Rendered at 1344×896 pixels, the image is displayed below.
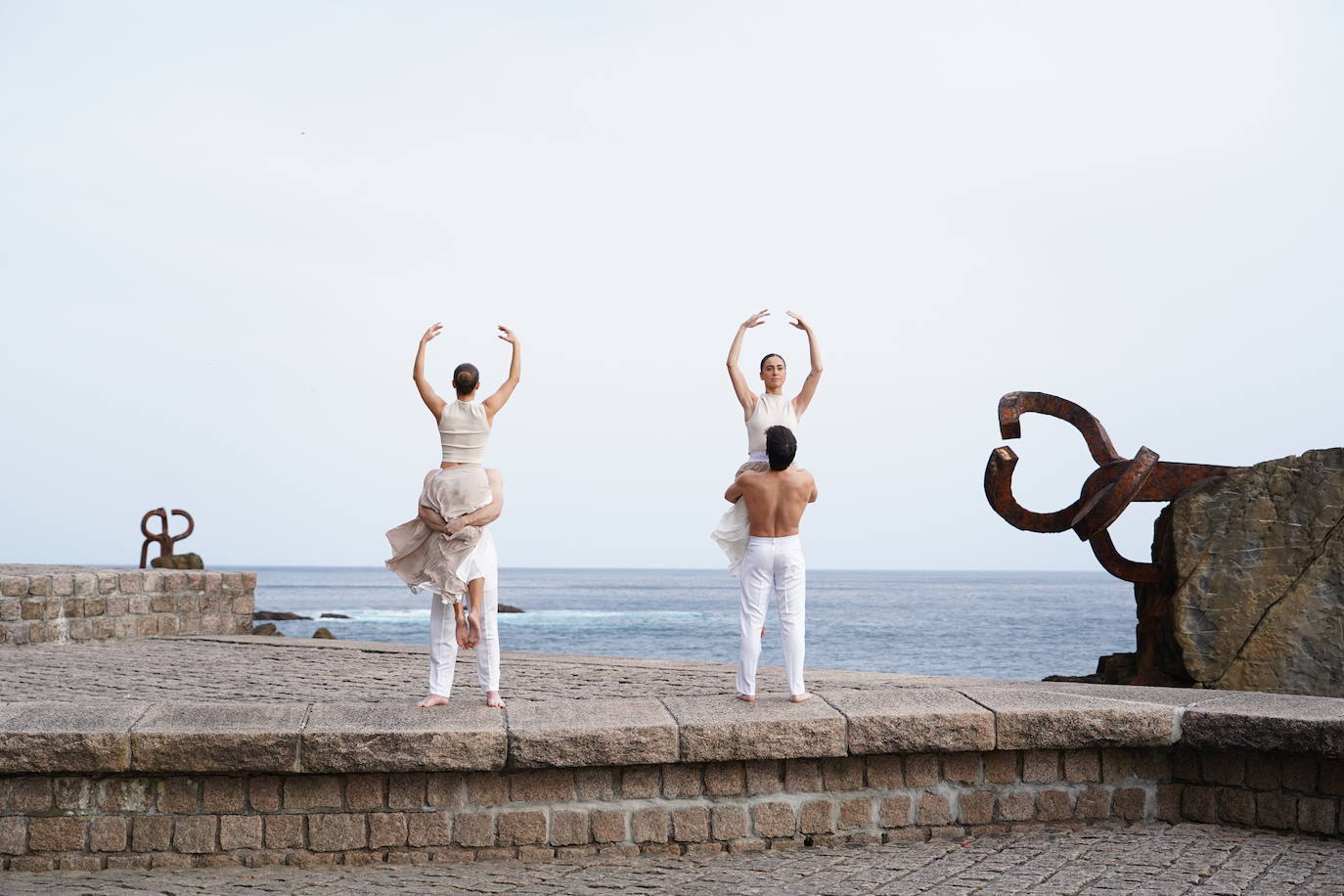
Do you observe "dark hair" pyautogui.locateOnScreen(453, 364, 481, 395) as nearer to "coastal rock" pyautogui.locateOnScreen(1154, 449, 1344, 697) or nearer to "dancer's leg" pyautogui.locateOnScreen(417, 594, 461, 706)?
"dancer's leg" pyautogui.locateOnScreen(417, 594, 461, 706)

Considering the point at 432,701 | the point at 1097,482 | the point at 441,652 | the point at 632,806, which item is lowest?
the point at 632,806

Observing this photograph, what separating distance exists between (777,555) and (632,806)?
4.74 ft

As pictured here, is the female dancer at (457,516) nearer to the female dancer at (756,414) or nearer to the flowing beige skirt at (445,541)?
the flowing beige skirt at (445,541)

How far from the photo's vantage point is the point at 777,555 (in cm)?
598

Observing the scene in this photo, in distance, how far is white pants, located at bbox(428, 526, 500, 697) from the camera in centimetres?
587

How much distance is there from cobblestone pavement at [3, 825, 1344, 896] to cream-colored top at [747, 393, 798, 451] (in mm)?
2117

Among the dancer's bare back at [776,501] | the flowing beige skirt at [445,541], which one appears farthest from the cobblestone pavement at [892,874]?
the dancer's bare back at [776,501]

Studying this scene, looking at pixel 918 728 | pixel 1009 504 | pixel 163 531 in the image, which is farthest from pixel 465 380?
pixel 163 531

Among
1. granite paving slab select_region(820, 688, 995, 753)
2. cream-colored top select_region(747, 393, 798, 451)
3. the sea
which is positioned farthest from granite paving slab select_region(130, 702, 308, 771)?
the sea

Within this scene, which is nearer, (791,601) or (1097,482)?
(791,601)

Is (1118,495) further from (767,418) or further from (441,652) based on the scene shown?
(441,652)

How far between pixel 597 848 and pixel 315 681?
4.31 meters

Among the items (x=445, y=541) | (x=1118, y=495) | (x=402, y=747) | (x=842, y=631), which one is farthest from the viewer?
(x=842, y=631)

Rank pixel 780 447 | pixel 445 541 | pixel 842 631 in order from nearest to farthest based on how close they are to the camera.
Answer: pixel 445 541
pixel 780 447
pixel 842 631
